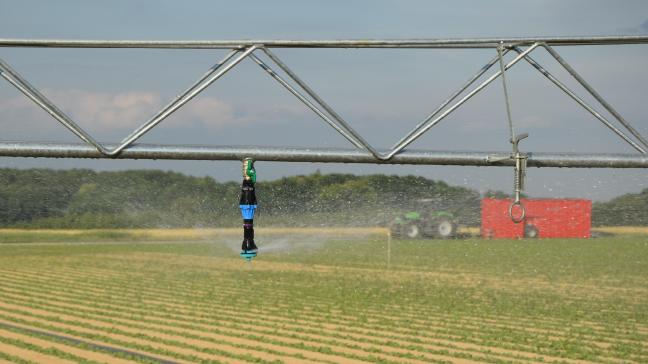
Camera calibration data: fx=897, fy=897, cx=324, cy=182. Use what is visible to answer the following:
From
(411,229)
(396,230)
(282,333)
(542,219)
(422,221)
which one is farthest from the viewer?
(542,219)

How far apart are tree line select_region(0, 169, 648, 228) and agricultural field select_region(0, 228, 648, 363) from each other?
52.0 inches

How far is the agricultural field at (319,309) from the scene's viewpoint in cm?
1664

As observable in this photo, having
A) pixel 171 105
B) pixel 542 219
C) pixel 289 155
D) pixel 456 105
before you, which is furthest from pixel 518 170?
pixel 542 219

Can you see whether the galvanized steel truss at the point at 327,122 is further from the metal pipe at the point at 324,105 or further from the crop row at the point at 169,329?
the crop row at the point at 169,329

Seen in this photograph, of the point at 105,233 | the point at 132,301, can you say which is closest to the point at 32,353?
the point at 132,301

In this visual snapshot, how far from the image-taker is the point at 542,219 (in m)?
59.9

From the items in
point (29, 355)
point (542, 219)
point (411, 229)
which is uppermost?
point (542, 219)

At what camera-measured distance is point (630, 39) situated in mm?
5934

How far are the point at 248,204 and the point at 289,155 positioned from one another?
44 cm

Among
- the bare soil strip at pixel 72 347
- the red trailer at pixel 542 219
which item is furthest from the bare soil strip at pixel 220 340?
the red trailer at pixel 542 219

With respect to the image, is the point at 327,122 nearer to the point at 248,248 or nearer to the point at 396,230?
the point at 248,248

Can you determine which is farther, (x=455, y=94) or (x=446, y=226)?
(x=446, y=226)

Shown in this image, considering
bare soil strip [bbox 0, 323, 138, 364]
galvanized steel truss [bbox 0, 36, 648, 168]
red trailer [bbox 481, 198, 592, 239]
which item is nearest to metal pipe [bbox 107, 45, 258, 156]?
galvanized steel truss [bbox 0, 36, 648, 168]

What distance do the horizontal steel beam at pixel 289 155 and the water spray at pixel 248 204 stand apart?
3.5 inches
